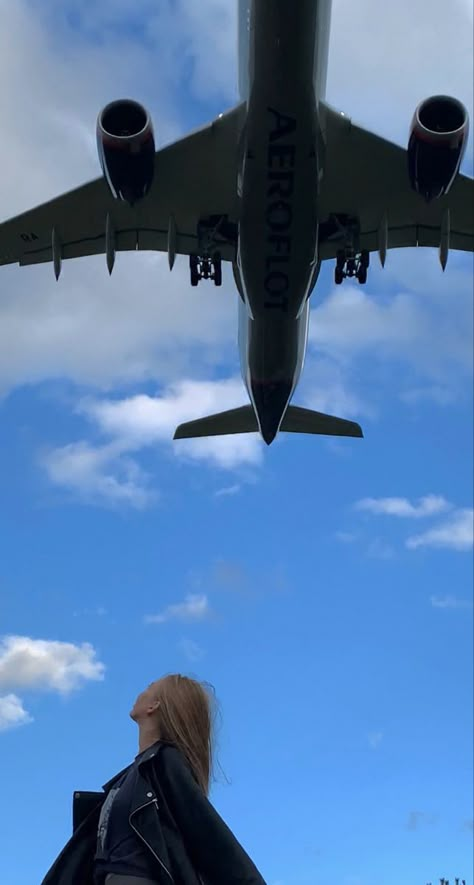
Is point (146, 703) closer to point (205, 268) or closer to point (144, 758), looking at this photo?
point (144, 758)

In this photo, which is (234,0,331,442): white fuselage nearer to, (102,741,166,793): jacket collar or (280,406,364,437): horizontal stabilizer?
(280,406,364,437): horizontal stabilizer

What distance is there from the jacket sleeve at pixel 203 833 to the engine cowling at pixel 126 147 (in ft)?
44.3

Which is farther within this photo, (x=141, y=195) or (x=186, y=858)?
(x=141, y=195)

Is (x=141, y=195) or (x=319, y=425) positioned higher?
(x=319, y=425)

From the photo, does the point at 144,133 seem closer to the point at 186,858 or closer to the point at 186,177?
the point at 186,177

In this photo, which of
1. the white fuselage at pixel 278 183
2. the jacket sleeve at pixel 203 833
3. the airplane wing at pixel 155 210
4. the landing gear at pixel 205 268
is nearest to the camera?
the jacket sleeve at pixel 203 833

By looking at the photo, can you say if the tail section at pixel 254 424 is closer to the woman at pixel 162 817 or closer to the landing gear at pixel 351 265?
the landing gear at pixel 351 265

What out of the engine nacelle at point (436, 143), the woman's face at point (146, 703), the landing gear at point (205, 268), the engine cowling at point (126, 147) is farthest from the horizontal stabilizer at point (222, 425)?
the woman's face at point (146, 703)

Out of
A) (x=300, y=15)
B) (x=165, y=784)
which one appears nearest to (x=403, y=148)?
(x=300, y=15)

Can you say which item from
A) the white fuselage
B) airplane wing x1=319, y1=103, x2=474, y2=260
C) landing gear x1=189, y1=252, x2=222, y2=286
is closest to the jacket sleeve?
the white fuselage

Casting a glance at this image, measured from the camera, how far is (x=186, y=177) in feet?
61.3

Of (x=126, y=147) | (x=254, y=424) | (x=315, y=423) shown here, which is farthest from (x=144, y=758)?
(x=315, y=423)

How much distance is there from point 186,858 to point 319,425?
69.4 ft

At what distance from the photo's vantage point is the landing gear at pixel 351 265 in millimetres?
20125
